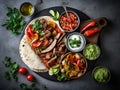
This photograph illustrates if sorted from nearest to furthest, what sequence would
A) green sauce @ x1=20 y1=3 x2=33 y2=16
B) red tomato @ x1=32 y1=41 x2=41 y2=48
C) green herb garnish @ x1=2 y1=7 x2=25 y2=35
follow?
red tomato @ x1=32 y1=41 x2=41 y2=48, green sauce @ x1=20 y1=3 x2=33 y2=16, green herb garnish @ x1=2 y1=7 x2=25 y2=35

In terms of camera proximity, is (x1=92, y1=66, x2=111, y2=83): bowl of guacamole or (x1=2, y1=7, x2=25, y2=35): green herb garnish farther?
(x1=2, y1=7, x2=25, y2=35): green herb garnish

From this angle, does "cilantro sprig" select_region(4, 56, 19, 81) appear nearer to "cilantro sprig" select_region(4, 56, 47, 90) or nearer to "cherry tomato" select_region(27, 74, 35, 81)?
"cilantro sprig" select_region(4, 56, 47, 90)

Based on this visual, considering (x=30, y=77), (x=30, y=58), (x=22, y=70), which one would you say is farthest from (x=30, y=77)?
(x=30, y=58)

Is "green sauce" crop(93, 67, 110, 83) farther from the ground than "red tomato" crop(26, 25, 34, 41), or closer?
closer

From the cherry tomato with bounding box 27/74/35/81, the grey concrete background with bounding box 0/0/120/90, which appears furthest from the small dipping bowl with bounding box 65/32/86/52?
the cherry tomato with bounding box 27/74/35/81

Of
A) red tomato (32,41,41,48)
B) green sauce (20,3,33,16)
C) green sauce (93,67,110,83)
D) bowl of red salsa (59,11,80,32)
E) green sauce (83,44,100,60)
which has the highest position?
green sauce (20,3,33,16)

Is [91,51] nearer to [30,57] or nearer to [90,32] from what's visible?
[90,32]

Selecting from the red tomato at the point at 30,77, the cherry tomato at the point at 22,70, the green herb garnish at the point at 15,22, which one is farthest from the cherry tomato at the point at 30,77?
the green herb garnish at the point at 15,22

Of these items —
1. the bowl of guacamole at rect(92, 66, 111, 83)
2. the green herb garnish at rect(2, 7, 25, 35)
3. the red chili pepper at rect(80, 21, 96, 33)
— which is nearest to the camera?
the bowl of guacamole at rect(92, 66, 111, 83)
